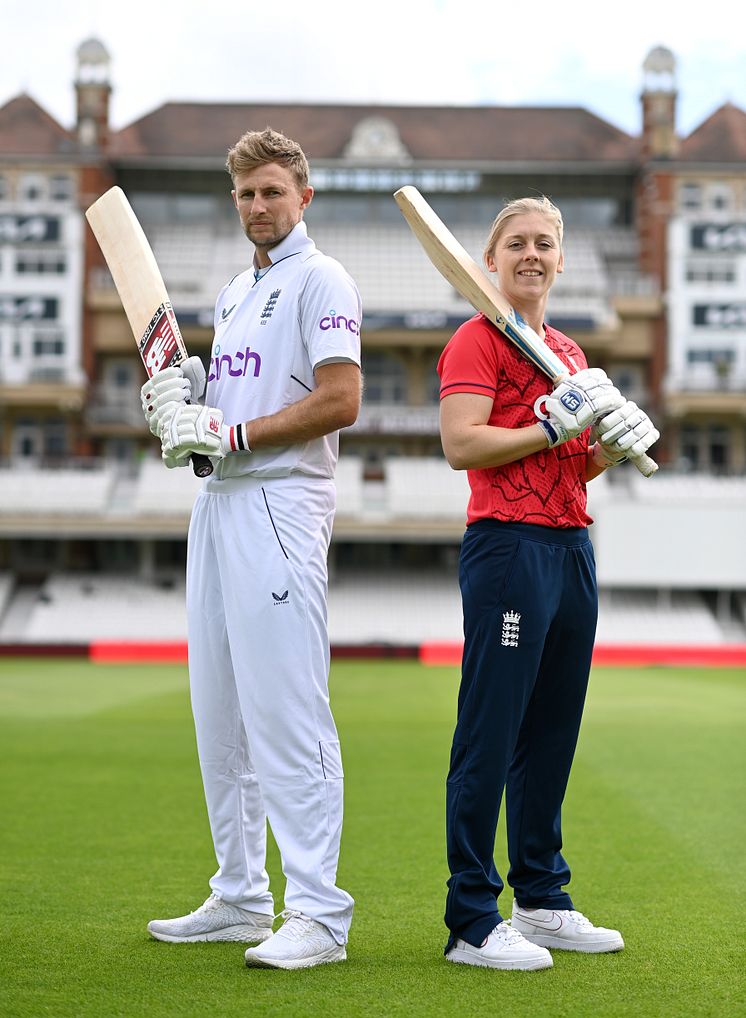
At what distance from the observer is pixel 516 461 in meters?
3.81

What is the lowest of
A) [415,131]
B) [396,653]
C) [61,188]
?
[396,653]

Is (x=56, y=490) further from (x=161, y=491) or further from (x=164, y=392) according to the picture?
(x=164, y=392)

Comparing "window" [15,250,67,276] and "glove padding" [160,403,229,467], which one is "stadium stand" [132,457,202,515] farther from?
"glove padding" [160,403,229,467]

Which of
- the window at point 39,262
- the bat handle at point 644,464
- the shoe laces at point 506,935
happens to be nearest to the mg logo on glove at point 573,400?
the bat handle at point 644,464

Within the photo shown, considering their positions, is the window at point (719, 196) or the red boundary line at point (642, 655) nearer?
the red boundary line at point (642, 655)

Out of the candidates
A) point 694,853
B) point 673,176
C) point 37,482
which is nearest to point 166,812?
point 694,853

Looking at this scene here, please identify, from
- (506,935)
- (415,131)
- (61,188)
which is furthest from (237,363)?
(415,131)

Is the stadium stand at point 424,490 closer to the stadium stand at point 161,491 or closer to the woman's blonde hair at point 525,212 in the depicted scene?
the stadium stand at point 161,491

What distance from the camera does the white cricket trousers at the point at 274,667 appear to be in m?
3.73

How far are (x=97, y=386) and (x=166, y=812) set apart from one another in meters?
32.3

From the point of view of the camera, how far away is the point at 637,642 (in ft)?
101

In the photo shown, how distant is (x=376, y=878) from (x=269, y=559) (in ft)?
Answer: 6.18

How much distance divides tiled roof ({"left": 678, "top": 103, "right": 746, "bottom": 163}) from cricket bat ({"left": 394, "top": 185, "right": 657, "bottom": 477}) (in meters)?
37.3

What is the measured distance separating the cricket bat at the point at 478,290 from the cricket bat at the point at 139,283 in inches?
32.0
